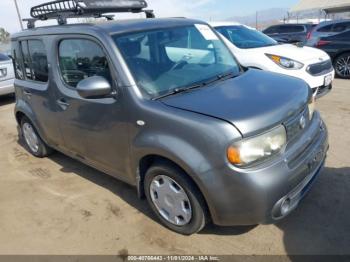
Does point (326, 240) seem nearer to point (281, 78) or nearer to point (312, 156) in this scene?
point (312, 156)

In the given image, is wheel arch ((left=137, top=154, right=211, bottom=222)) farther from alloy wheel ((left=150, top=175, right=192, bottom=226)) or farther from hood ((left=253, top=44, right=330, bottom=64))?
hood ((left=253, top=44, right=330, bottom=64))

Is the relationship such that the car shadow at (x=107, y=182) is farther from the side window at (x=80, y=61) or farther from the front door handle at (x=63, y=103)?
the side window at (x=80, y=61)

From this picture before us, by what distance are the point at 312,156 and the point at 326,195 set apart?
2.66 feet

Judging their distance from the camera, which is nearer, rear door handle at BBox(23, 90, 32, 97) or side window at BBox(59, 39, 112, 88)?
side window at BBox(59, 39, 112, 88)

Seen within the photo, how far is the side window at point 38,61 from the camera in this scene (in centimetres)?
407

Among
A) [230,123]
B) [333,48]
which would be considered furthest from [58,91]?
[333,48]

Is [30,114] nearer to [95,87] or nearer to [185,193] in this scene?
[95,87]

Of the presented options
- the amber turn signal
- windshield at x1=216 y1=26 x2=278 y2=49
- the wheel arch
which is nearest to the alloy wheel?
the wheel arch

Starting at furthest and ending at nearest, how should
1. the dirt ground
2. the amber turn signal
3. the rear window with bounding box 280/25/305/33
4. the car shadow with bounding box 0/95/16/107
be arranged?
1. the rear window with bounding box 280/25/305/33
2. the car shadow with bounding box 0/95/16/107
3. the dirt ground
4. the amber turn signal

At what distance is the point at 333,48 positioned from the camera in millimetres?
9055

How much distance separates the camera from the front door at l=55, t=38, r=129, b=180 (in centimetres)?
317

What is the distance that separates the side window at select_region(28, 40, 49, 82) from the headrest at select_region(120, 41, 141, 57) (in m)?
1.34

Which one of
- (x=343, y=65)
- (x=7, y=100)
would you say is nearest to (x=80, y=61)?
(x=7, y=100)

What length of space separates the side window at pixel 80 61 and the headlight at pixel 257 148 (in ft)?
Answer: 4.50
